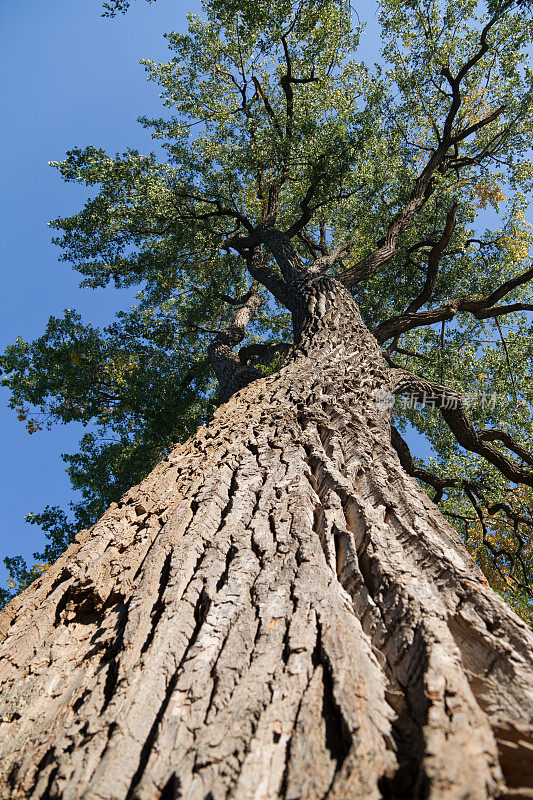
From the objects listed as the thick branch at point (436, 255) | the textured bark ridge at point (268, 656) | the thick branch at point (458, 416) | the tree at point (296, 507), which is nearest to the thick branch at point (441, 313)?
the tree at point (296, 507)

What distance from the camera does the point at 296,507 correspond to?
223cm

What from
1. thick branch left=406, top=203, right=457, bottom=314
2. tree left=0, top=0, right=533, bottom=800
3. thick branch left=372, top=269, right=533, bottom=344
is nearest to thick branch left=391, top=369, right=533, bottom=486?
tree left=0, top=0, right=533, bottom=800

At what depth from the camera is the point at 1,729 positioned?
1.36m

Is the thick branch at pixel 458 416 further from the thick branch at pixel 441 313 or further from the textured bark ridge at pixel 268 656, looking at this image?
the textured bark ridge at pixel 268 656

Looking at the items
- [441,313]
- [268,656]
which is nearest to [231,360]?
[441,313]

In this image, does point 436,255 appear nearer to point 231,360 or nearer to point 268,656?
point 231,360

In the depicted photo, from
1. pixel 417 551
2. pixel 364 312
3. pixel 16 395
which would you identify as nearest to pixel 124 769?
pixel 417 551

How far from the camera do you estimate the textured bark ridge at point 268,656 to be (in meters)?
1.01

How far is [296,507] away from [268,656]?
0.90 m

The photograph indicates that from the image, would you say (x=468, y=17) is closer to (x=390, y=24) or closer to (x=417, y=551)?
(x=390, y=24)

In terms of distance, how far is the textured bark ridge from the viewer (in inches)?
39.6

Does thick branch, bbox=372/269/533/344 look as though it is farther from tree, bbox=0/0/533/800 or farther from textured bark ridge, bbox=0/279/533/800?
textured bark ridge, bbox=0/279/533/800

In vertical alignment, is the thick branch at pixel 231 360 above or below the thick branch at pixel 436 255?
below

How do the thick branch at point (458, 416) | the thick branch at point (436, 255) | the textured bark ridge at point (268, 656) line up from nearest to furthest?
the textured bark ridge at point (268, 656)
the thick branch at point (458, 416)
the thick branch at point (436, 255)
